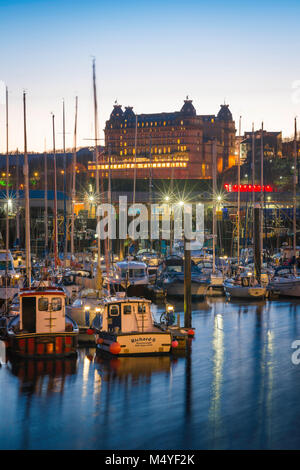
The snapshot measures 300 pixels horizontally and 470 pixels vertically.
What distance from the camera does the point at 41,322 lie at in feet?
68.0

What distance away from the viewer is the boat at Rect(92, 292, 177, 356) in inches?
829

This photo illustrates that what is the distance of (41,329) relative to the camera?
68.1 feet

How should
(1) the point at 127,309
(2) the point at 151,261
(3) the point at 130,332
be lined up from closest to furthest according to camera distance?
1. (3) the point at 130,332
2. (1) the point at 127,309
3. (2) the point at 151,261

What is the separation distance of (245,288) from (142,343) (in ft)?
52.7

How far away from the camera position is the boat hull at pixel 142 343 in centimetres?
2105

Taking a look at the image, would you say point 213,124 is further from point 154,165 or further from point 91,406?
point 91,406

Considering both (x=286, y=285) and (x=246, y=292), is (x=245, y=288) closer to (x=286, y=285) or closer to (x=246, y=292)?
(x=246, y=292)

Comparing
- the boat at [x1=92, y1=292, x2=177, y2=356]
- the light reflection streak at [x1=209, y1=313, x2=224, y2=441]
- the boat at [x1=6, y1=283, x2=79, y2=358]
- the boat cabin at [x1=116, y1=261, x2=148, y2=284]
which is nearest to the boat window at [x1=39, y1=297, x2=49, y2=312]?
the boat at [x1=6, y1=283, x2=79, y2=358]

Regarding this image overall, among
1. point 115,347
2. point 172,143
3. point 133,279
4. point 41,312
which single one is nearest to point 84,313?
point 115,347

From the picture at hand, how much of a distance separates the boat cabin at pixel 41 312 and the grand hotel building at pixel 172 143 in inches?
5315
